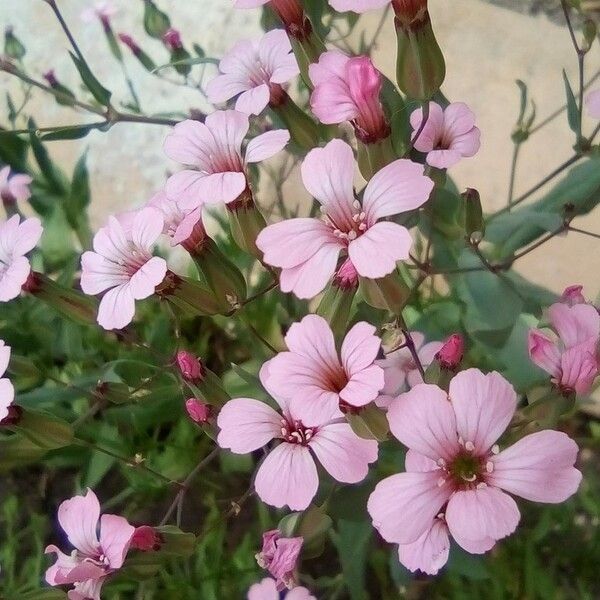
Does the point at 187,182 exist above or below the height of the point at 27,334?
above

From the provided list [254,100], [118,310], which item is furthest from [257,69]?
[118,310]

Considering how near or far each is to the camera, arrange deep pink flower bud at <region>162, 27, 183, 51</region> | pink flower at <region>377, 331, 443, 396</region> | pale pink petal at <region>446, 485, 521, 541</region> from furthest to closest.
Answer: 1. deep pink flower bud at <region>162, 27, 183, 51</region>
2. pink flower at <region>377, 331, 443, 396</region>
3. pale pink petal at <region>446, 485, 521, 541</region>

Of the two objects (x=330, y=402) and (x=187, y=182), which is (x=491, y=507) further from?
(x=187, y=182)

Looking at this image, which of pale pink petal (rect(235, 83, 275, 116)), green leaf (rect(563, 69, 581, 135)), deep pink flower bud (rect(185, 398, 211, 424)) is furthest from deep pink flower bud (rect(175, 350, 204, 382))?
green leaf (rect(563, 69, 581, 135))

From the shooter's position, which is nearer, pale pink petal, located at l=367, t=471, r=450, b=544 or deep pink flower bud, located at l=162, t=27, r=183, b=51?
pale pink petal, located at l=367, t=471, r=450, b=544

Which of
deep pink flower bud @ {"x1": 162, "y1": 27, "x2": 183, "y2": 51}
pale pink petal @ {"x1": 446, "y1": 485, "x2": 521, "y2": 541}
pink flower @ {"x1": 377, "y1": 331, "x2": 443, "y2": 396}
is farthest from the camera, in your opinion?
deep pink flower bud @ {"x1": 162, "y1": 27, "x2": 183, "y2": 51}

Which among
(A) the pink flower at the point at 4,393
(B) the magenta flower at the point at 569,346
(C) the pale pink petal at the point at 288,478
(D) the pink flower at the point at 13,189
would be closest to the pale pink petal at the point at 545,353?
(B) the magenta flower at the point at 569,346

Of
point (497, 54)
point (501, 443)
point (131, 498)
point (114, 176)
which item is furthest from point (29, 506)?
point (497, 54)

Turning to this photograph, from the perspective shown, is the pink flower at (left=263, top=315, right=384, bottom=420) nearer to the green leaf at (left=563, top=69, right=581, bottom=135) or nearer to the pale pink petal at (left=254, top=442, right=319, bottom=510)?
the pale pink petal at (left=254, top=442, right=319, bottom=510)
